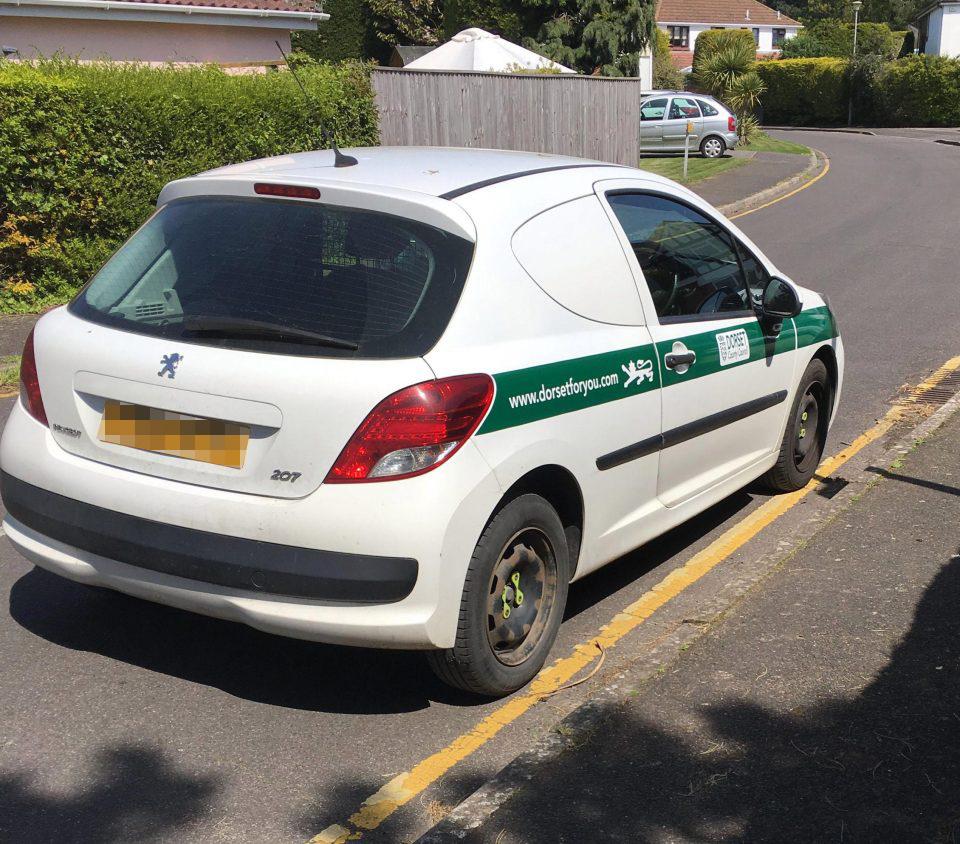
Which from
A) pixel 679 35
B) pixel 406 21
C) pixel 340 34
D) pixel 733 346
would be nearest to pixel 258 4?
pixel 733 346

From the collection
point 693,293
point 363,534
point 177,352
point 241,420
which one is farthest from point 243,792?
point 693,293

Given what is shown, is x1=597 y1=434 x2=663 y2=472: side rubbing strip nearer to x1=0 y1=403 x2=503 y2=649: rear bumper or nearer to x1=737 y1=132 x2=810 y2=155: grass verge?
x1=0 y1=403 x2=503 y2=649: rear bumper

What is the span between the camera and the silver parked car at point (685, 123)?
97.0 ft

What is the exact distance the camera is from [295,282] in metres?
3.76

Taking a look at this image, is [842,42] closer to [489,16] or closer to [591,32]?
[489,16]

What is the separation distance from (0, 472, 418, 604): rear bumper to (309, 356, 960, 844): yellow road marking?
1.81 ft

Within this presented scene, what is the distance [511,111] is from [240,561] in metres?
17.2

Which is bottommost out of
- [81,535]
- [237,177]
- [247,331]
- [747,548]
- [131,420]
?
[747,548]

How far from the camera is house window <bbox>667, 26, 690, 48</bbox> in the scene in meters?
85.9

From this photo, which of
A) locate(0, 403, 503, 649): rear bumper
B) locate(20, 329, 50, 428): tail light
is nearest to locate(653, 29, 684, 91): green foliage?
locate(20, 329, 50, 428): tail light

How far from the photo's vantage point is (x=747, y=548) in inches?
216

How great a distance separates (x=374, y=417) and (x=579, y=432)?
905 mm

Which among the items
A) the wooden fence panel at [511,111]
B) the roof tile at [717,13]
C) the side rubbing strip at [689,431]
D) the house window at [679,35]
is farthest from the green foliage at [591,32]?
the house window at [679,35]

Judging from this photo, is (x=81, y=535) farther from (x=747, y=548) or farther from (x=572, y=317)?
(x=747, y=548)
